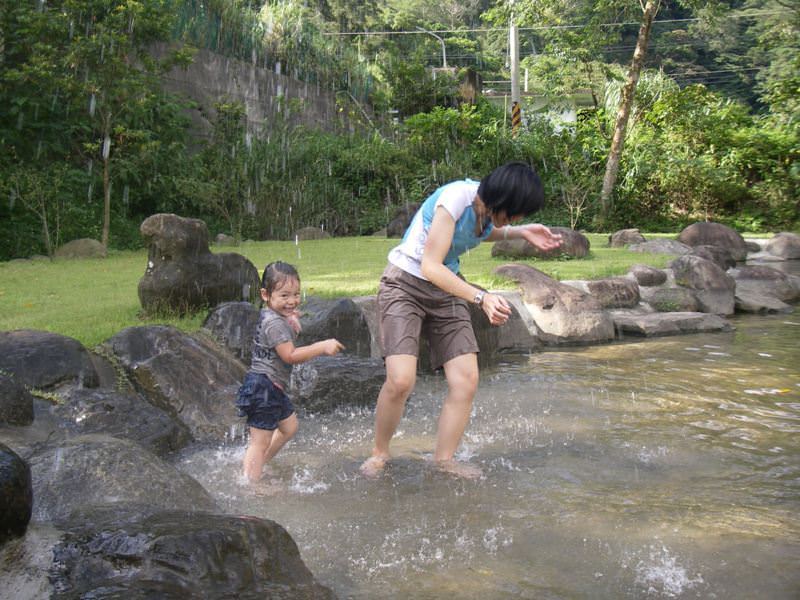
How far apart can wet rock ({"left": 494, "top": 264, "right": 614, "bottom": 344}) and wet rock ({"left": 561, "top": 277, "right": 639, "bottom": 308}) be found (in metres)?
0.58

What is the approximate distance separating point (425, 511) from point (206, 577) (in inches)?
55.7

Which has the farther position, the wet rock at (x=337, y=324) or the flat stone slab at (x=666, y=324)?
the flat stone slab at (x=666, y=324)

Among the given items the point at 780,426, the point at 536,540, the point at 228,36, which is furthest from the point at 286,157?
the point at 536,540

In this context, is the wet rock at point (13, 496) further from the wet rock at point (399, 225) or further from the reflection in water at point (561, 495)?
the wet rock at point (399, 225)

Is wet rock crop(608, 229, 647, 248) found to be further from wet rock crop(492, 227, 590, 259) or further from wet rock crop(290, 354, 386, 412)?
wet rock crop(290, 354, 386, 412)

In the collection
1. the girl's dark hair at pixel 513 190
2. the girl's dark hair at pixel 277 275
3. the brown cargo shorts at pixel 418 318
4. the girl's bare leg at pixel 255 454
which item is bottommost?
the girl's bare leg at pixel 255 454

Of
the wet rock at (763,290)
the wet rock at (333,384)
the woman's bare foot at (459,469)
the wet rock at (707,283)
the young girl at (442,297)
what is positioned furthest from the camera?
the wet rock at (763,290)

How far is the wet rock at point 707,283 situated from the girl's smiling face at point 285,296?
698 cm

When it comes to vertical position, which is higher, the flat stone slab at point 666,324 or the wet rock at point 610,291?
the wet rock at point 610,291

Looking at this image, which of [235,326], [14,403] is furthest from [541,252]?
[14,403]

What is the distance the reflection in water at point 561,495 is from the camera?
2.81 m

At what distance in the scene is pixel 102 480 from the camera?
309cm

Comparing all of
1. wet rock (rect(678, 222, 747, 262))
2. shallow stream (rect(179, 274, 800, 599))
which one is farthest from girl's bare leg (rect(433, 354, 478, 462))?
wet rock (rect(678, 222, 747, 262))

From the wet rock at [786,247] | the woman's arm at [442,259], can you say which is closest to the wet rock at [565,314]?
the woman's arm at [442,259]
